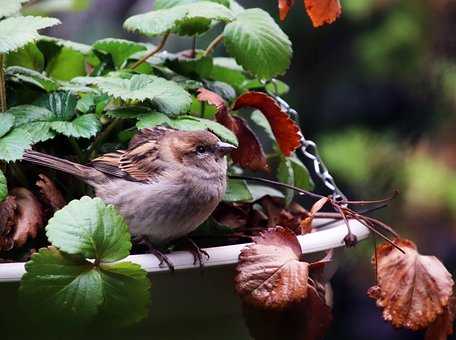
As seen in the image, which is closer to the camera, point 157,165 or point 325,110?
point 157,165

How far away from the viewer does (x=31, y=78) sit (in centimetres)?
124

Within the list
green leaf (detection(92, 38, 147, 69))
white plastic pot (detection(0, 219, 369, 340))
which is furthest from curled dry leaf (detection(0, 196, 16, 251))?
green leaf (detection(92, 38, 147, 69))

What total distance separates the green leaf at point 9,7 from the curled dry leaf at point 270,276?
0.44 meters

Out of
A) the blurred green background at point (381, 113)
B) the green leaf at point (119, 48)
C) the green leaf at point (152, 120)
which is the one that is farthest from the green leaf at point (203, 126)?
the blurred green background at point (381, 113)

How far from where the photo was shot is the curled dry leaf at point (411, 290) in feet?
3.44

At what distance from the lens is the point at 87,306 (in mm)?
984

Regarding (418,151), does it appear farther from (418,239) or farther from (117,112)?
(117,112)

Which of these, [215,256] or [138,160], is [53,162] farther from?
[215,256]

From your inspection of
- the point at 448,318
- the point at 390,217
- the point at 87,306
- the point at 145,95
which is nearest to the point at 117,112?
the point at 145,95

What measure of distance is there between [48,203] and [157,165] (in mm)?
154

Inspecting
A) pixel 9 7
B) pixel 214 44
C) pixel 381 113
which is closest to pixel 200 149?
pixel 214 44

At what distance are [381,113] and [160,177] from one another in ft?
4.54

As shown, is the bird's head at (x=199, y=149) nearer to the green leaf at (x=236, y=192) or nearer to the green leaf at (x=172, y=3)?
the green leaf at (x=236, y=192)

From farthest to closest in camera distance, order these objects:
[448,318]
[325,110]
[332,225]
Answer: [325,110] → [332,225] → [448,318]
